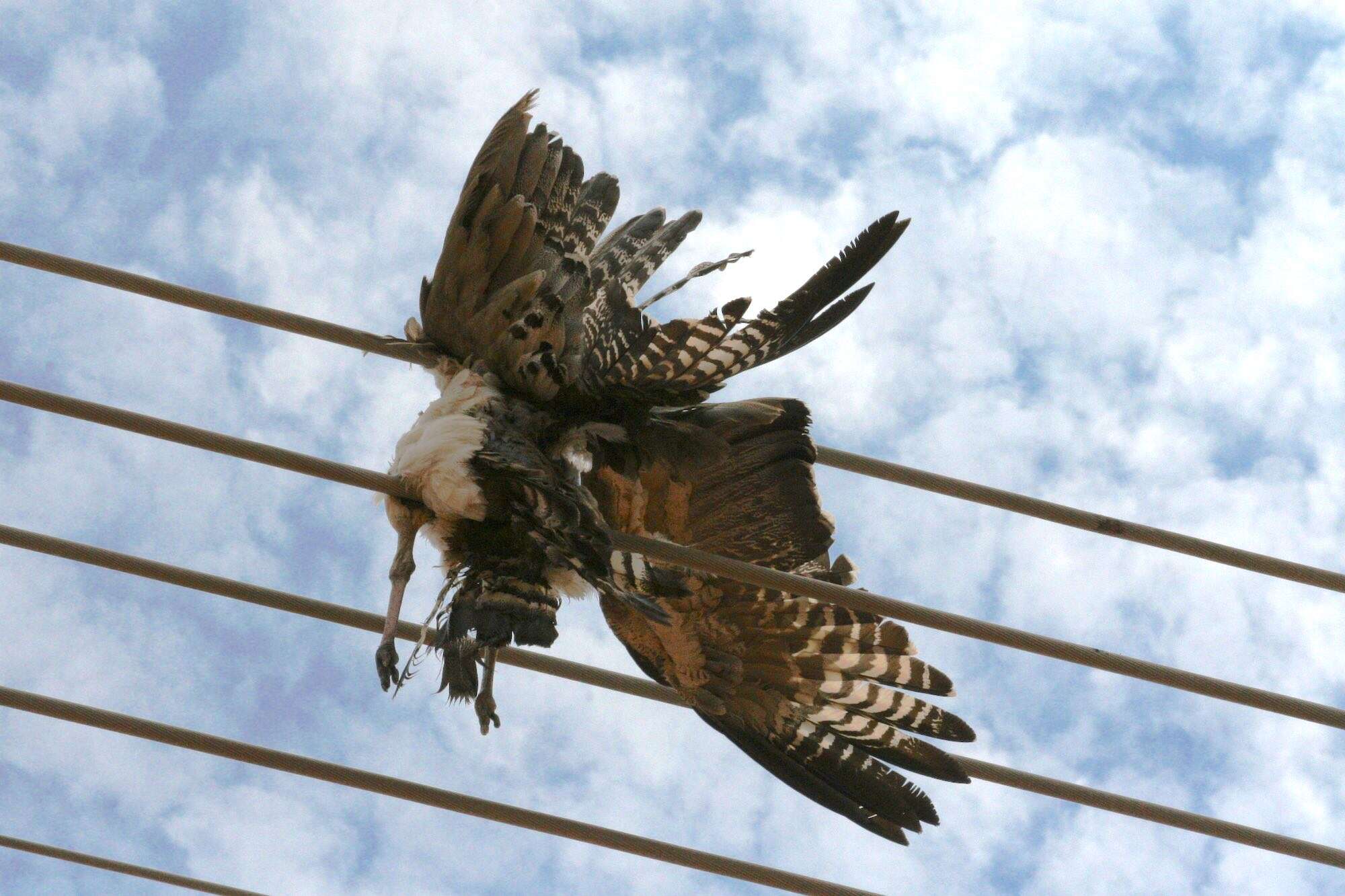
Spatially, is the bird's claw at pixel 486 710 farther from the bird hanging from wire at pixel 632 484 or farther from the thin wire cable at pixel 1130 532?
the thin wire cable at pixel 1130 532

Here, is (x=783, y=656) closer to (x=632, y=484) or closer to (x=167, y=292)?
(x=632, y=484)

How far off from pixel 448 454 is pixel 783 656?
1.52 meters

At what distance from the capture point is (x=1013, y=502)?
3.61 meters

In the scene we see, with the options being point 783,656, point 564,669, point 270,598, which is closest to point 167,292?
point 270,598

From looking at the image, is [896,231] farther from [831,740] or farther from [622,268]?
[831,740]

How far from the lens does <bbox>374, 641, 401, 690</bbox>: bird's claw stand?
158 inches

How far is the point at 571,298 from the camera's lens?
14.1ft

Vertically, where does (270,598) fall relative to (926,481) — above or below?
below

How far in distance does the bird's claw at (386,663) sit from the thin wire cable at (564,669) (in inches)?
4.8

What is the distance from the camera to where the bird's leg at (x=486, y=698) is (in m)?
4.18

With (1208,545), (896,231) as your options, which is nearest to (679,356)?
(896,231)

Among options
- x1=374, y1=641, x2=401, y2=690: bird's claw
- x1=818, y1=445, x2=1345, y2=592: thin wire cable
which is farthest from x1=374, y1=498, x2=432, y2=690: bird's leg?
x1=818, y1=445, x2=1345, y2=592: thin wire cable

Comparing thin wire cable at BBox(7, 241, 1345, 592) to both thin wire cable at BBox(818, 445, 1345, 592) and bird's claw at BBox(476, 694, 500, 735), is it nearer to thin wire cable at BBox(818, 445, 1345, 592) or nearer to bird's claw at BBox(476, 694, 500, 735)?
thin wire cable at BBox(818, 445, 1345, 592)

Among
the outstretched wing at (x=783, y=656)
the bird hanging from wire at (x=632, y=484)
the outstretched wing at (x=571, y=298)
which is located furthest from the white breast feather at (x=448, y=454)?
the outstretched wing at (x=783, y=656)
